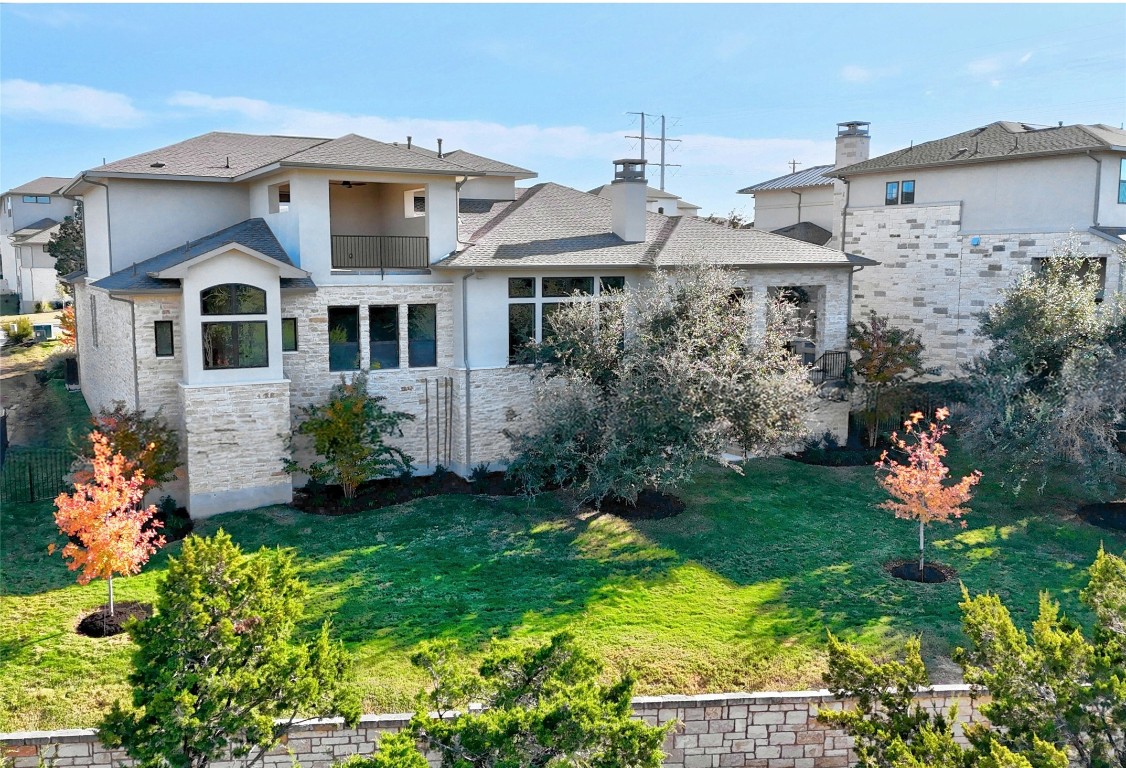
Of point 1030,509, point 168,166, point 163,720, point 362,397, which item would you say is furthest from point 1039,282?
point 168,166

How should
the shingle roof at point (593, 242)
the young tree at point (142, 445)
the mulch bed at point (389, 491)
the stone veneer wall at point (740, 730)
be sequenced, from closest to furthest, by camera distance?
the stone veneer wall at point (740, 730) < the young tree at point (142, 445) < the mulch bed at point (389, 491) < the shingle roof at point (593, 242)

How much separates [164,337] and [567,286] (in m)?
8.54

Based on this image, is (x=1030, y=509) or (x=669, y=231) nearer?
(x=1030, y=509)

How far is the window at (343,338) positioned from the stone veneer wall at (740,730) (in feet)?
33.8

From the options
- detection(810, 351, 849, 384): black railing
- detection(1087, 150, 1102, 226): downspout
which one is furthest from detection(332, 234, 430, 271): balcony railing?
detection(1087, 150, 1102, 226): downspout

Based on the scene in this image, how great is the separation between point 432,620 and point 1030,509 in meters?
13.1

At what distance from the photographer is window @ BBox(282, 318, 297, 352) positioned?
1866cm

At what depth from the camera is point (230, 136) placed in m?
24.0

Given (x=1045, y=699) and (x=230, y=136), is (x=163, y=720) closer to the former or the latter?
(x=1045, y=699)

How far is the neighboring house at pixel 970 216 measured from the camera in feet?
75.5

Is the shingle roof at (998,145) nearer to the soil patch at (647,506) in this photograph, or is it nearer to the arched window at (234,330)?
the soil patch at (647,506)

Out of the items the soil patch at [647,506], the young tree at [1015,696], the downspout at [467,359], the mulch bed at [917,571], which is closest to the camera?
the young tree at [1015,696]

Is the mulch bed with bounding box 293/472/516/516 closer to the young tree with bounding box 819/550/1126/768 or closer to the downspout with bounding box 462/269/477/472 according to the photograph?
the downspout with bounding box 462/269/477/472

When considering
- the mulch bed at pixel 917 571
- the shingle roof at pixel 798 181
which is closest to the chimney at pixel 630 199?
the mulch bed at pixel 917 571
